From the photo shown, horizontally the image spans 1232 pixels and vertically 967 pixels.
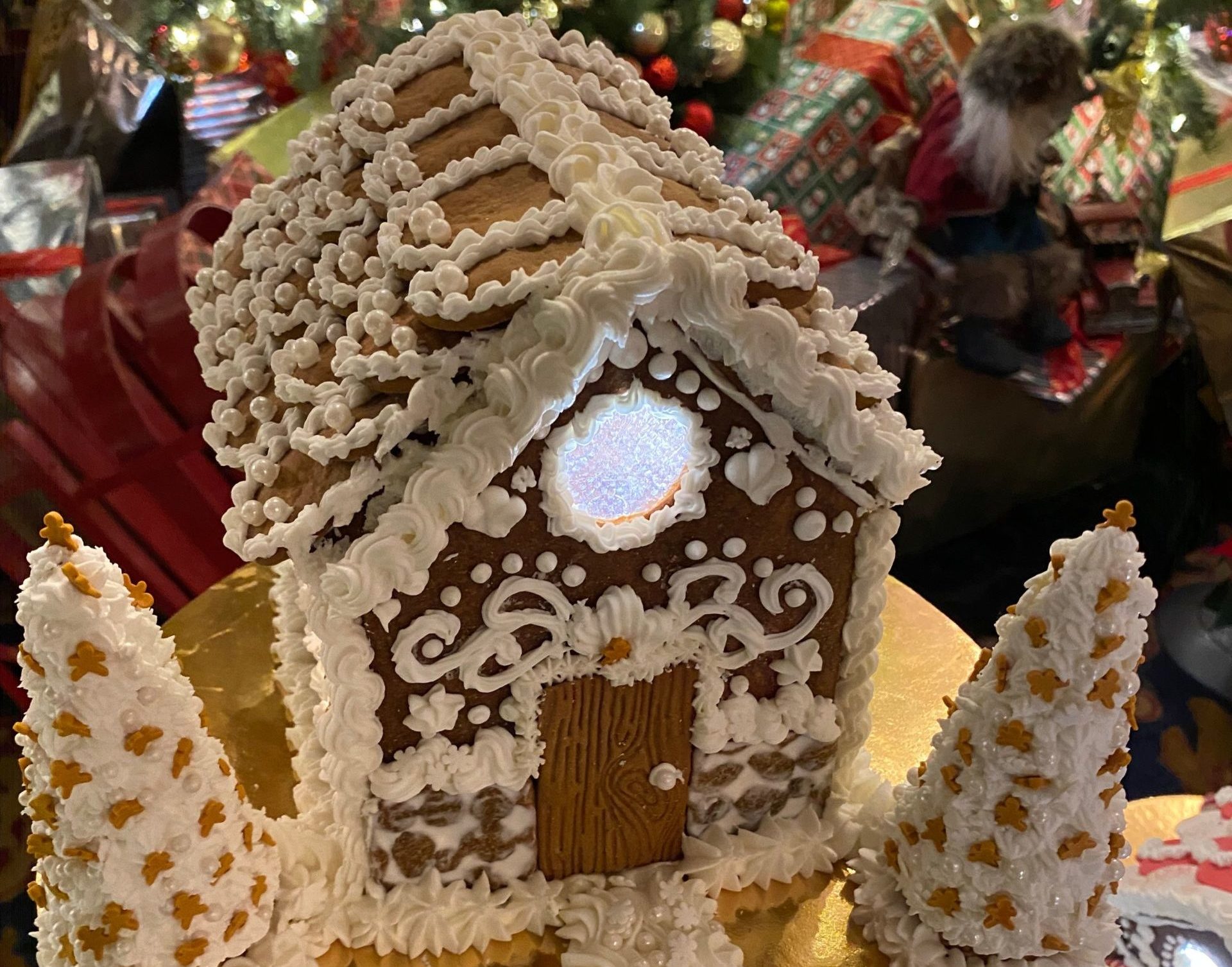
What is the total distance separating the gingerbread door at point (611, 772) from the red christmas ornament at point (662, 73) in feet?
5.15

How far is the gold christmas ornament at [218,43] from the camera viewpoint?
2.51 m

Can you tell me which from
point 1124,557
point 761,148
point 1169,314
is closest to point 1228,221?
point 1169,314

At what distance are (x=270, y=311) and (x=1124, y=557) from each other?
1030mm

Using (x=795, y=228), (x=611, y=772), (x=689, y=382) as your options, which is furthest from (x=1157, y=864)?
(x=795, y=228)

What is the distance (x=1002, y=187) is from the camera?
2.31 m

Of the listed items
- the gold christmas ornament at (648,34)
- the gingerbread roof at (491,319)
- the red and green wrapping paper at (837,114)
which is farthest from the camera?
the red and green wrapping paper at (837,114)

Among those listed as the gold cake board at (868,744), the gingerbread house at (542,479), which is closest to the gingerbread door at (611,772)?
the gingerbread house at (542,479)

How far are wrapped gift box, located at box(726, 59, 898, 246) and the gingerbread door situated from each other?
167 cm

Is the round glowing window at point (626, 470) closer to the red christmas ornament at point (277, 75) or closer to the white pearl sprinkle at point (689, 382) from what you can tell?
the white pearl sprinkle at point (689, 382)

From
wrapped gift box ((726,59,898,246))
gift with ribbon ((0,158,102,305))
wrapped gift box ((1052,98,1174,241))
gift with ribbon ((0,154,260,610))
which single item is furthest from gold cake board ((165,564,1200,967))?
wrapped gift box ((1052,98,1174,241))

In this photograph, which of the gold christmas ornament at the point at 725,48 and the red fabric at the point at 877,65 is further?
the red fabric at the point at 877,65

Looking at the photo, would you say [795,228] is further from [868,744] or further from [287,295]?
[287,295]

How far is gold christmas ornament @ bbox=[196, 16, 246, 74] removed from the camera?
8.22 ft

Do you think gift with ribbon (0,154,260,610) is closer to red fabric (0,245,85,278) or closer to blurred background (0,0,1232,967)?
blurred background (0,0,1232,967)
